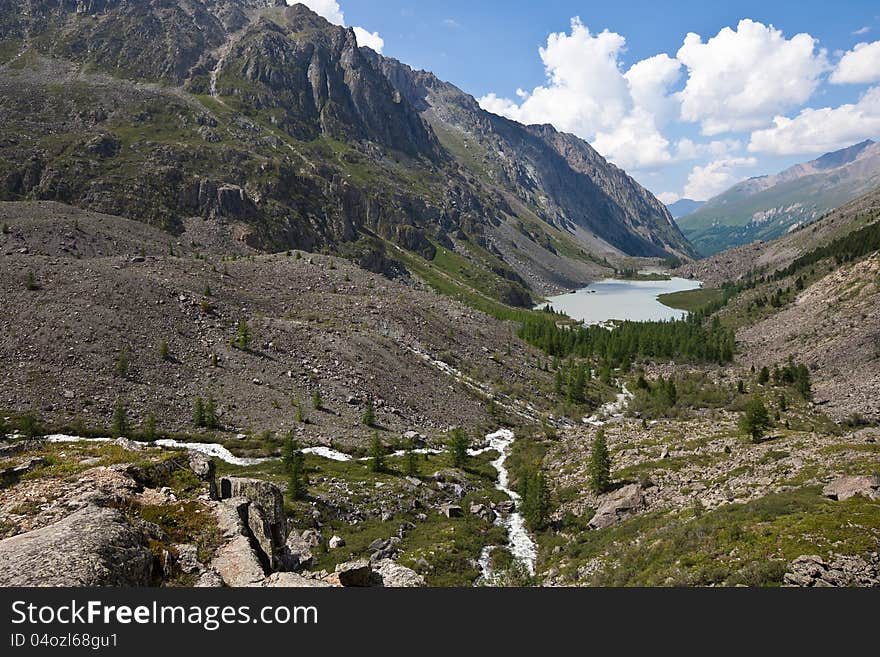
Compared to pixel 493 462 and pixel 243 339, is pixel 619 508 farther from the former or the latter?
pixel 243 339

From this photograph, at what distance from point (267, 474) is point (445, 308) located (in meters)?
72.3

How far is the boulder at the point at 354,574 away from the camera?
15242mm

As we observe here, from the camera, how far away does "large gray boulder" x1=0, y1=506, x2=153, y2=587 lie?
10922 mm

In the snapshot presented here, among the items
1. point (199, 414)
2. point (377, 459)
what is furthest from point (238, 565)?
point (199, 414)

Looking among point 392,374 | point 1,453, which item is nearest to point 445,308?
point 392,374

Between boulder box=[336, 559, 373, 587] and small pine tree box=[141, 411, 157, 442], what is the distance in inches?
1471

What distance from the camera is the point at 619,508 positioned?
35688 mm

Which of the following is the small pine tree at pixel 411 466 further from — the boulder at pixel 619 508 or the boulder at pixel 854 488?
the boulder at pixel 854 488

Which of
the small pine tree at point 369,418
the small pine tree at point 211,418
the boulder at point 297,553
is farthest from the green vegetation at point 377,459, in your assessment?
the small pine tree at point 211,418

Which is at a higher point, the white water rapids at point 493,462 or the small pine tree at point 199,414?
the small pine tree at point 199,414

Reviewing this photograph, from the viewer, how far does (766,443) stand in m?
40.8

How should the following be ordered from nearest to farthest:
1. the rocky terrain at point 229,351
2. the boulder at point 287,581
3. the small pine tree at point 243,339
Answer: the boulder at point 287,581, the rocky terrain at point 229,351, the small pine tree at point 243,339

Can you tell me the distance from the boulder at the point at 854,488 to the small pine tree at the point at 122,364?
60.3 metres

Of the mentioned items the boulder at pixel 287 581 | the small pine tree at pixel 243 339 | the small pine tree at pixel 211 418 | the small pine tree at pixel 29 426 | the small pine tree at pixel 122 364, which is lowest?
the boulder at pixel 287 581
